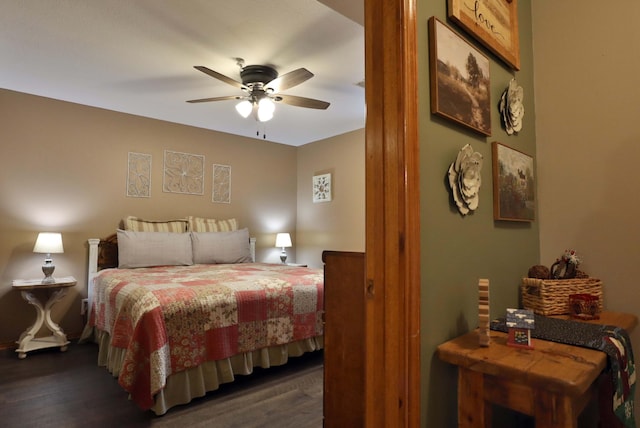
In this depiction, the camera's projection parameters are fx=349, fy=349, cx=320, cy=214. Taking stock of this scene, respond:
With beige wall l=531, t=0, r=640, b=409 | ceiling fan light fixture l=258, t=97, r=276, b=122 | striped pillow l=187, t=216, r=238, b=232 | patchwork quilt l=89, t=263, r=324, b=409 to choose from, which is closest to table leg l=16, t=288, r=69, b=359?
patchwork quilt l=89, t=263, r=324, b=409

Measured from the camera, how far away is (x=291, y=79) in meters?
2.65

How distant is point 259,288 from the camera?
8.45 feet

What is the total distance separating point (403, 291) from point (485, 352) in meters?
0.27

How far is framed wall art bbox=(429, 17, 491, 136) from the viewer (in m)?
1.02

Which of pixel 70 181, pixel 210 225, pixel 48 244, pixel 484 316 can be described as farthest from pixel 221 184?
pixel 484 316

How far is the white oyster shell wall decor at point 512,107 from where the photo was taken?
4.49 feet

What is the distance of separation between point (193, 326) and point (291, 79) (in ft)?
6.17

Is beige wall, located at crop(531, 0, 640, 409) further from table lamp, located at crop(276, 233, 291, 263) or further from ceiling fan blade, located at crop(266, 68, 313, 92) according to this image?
table lamp, located at crop(276, 233, 291, 263)

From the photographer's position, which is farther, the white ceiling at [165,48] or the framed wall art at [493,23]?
the white ceiling at [165,48]

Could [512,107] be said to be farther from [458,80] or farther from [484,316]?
[484,316]

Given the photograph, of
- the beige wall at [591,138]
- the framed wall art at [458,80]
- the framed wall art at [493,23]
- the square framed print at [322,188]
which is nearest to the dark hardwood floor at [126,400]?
the beige wall at [591,138]

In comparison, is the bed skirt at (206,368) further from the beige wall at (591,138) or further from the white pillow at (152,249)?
the beige wall at (591,138)

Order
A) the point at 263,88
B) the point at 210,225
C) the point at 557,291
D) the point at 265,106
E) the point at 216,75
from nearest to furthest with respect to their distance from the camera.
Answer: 1. the point at 557,291
2. the point at 216,75
3. the point at 265,106
4. the point at 263,88
5. the point at 210,225

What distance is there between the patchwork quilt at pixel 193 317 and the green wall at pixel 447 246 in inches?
63.6
